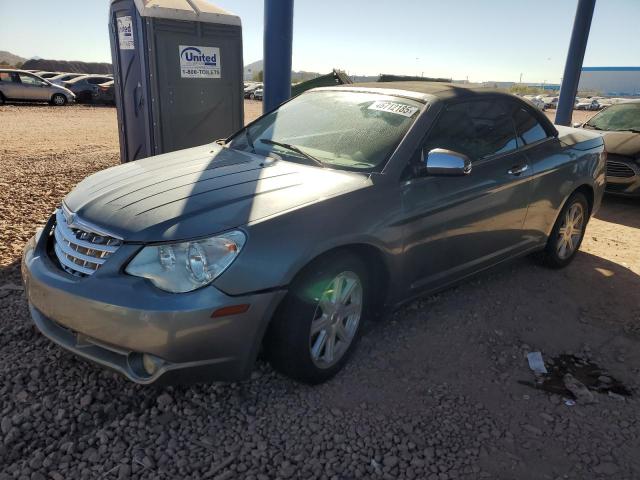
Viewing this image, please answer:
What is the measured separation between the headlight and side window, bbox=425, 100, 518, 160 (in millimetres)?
1597

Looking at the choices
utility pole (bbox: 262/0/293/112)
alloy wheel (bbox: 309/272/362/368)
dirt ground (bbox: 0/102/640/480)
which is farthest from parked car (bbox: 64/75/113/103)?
alloy wheel (bbox: 309/272/362/368)

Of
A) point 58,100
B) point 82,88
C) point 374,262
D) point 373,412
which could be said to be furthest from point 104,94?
point 373,412

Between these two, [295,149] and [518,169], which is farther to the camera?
[518,169]

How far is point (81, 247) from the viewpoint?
265cm

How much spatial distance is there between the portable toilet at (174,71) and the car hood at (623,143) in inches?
204

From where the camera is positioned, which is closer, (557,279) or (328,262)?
(328,262)

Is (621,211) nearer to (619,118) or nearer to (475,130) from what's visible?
(619,118)

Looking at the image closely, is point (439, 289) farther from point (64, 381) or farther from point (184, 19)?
point (184, 19)

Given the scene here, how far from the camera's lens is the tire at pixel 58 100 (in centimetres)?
2281

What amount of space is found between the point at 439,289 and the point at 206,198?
1736 mm

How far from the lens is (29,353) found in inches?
122

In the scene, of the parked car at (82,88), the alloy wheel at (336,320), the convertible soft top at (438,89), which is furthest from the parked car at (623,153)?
the parked car at (82,88)

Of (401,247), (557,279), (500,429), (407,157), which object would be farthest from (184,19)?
(500,429)

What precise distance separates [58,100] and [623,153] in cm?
2243
